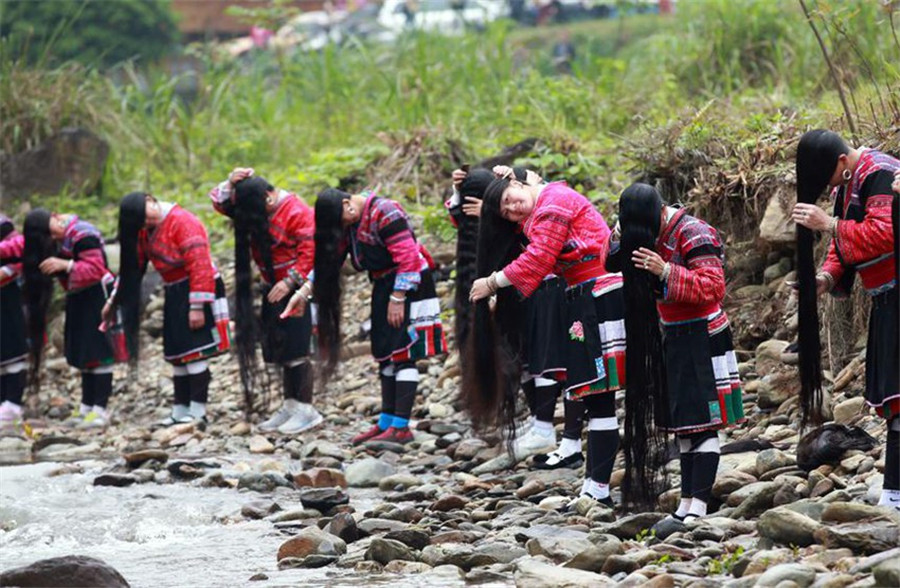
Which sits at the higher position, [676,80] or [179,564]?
[676,80]

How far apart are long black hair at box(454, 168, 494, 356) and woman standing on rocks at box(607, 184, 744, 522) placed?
1878 mm

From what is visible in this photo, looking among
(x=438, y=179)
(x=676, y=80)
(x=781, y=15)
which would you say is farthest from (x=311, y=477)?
(x=781, y=15)

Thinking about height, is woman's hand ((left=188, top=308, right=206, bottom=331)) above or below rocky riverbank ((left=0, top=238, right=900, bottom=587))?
above

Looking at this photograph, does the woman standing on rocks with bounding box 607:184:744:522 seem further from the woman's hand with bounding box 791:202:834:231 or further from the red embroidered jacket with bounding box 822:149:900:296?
the red embroidered jacket with bounding box 822:149:900:296

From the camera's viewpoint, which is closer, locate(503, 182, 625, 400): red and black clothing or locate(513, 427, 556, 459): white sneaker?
locate(503, 182, 625, 400): red and black clothing

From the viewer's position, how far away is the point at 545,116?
12.2 metres

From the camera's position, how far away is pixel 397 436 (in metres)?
8.79

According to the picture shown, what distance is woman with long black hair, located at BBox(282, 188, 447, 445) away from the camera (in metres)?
8.55

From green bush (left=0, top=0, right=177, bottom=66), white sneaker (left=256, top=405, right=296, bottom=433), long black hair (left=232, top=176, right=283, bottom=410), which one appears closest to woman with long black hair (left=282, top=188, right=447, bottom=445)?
long black hair (left=232, top=176, right=283, bottom=410)

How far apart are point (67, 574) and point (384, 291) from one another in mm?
3924

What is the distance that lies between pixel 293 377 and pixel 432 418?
0.97m

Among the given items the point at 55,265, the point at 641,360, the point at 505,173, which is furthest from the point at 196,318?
the point at 641,360

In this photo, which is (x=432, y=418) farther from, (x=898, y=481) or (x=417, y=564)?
(x=898, y=481)

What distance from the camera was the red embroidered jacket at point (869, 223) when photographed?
5.34 metres
